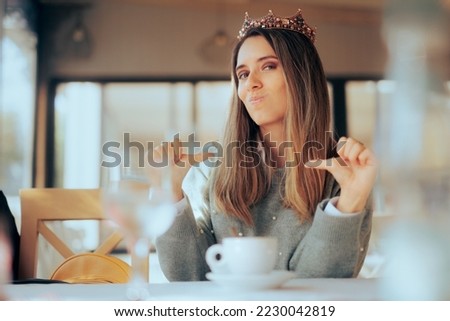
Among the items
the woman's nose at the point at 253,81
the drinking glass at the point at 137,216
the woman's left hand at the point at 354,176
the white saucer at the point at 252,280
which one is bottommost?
the white saucer at the point at 252,280

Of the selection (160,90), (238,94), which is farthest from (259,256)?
(160,90)

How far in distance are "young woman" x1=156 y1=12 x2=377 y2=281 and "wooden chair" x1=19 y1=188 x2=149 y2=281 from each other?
0.41 feet

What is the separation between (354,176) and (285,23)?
334 mm

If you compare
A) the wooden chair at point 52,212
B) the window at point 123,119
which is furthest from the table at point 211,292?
the window at point 123,119

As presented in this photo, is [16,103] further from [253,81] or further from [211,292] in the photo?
[211,292]

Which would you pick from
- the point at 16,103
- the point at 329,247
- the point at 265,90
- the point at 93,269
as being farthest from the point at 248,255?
the point at 16,103

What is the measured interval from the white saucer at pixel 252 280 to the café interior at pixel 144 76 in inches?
13.5

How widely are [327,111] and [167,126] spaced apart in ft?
0.91

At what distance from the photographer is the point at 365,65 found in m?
1.21

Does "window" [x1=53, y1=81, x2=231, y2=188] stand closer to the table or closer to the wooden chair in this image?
the wooden chair

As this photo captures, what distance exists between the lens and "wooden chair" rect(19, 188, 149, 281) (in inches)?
39.4

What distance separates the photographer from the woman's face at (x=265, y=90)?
1.09 m

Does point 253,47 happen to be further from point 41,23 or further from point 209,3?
point 41,23

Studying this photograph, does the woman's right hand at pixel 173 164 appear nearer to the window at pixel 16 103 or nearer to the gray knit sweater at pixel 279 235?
the gray knit sweater at pixel 279 235
